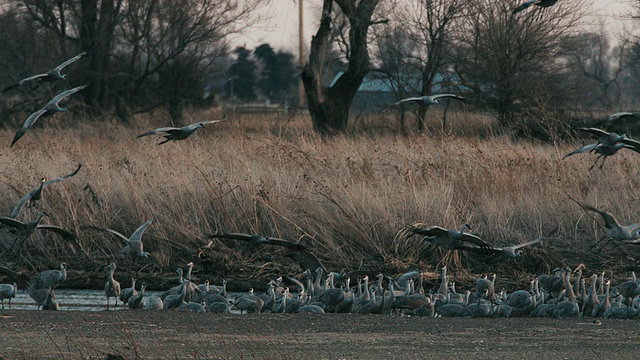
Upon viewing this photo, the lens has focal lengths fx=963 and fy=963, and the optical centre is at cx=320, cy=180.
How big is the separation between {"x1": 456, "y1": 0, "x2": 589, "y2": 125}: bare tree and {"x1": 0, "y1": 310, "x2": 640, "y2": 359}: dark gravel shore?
17.0 metres

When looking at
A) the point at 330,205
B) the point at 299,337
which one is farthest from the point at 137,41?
the point at 299,337

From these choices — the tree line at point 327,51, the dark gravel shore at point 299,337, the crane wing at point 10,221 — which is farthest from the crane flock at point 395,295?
the tree line at point 327,51

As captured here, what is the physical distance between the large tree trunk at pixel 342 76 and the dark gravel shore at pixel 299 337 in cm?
1511

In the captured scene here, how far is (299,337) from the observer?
24.9 feet

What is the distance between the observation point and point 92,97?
28844mm

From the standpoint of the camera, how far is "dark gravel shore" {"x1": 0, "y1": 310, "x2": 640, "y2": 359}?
681cm

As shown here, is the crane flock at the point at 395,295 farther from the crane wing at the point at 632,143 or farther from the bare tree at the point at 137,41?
the bare tree at the point at 137,41

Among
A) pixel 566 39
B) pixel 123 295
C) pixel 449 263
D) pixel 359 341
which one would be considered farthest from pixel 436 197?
pixel 566 39

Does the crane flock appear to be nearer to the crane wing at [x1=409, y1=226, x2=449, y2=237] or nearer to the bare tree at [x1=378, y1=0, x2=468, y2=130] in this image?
the crane wing at [x1=409, y1=226, x2=449, y2=237]

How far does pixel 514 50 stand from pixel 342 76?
15.2 feet

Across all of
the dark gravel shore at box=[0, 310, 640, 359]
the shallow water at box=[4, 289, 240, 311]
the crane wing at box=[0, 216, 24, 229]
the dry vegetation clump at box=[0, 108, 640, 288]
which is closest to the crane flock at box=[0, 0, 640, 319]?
the crane wing at box=[0, 216, 24, 229]

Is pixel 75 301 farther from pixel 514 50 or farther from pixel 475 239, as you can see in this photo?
pixel 514 50

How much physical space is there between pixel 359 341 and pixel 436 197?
5.01 metres

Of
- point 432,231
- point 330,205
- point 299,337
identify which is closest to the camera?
point 299,337
